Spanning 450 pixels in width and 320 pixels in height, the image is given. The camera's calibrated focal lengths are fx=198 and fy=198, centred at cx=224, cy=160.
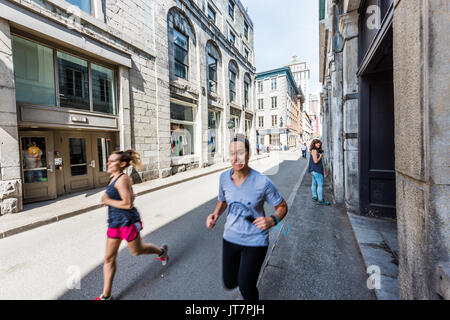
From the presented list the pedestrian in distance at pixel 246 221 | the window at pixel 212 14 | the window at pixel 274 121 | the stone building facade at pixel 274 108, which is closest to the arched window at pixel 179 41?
→ the window at pixel 212 14

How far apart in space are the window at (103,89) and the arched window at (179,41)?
3.92 metres

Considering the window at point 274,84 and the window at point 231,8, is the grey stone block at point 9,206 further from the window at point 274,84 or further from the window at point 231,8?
the window at point 274,84

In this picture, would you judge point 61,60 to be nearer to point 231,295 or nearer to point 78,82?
point 78,82

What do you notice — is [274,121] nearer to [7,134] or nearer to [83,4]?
[83,4]

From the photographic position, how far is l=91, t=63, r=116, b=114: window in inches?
324

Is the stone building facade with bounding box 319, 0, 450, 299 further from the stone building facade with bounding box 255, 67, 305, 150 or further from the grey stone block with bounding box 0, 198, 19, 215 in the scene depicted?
the stone building facade with bounding box 255, 67, 305, 150

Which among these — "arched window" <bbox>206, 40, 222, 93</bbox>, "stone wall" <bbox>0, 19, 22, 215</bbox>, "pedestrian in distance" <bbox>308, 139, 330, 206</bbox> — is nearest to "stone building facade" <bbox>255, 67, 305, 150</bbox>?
"arched window" <bbox>206, 40, 222, 93</bbox>

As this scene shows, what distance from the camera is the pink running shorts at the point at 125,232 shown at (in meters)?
2.32

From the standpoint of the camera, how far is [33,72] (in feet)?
21.4

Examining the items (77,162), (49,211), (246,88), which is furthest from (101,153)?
(246,88)

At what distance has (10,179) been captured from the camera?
17.7ft

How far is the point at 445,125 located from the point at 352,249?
2684 mm
